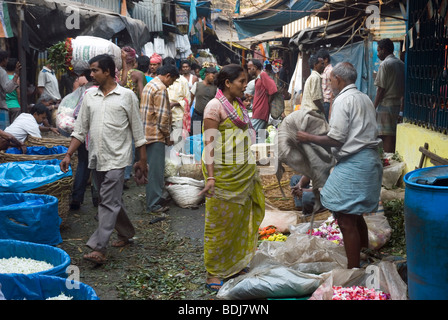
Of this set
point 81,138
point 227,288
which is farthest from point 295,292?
point 81,138

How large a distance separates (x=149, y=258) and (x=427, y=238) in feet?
10.4

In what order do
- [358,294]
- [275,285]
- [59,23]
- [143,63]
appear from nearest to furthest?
1. [358,294]
2. [275,285]
3. [143,63]
4. [59,23]

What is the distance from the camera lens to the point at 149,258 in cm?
584

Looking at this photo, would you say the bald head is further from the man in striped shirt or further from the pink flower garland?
the man in striped shirt

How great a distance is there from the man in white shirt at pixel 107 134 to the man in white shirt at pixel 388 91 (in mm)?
4583

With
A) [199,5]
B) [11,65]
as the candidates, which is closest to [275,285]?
[11,65]

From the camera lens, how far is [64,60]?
28.8ft

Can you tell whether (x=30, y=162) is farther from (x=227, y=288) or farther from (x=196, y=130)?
(x=196, y=130)

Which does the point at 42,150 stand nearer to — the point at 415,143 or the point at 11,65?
the point at 11,65

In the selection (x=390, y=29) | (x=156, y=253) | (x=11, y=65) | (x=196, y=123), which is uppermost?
(x=390, y=29)

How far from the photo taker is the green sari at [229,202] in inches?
195

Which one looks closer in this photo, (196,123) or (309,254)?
(309,254)

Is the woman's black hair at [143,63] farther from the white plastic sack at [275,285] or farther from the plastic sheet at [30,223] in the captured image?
the white plastic sack at [275,285]
